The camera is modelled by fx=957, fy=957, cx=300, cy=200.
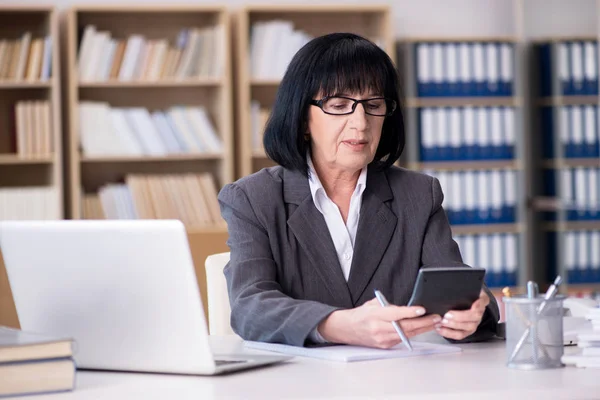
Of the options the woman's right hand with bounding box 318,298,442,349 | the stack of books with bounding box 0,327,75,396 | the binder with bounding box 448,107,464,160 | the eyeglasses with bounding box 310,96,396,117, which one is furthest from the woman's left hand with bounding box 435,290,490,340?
the binder with bounding box 448,107,464,160

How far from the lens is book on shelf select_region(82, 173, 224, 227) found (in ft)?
16.0

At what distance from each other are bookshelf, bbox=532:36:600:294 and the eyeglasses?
355 cm

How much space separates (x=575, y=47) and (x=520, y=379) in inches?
167

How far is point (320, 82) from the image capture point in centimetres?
190

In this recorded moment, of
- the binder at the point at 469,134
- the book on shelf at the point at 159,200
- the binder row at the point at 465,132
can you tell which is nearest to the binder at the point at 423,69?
the binder row at the point at 465,132

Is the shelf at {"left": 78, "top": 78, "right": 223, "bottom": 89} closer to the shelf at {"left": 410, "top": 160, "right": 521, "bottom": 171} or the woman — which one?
the shelf at {"left": 410, "top": 160, "right": 521, "bottom": 171}

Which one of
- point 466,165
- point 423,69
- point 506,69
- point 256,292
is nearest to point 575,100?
point 506,69

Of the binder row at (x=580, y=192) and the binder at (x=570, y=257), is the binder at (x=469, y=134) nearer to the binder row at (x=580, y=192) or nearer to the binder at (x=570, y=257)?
the binder row at (x=580, y=192)

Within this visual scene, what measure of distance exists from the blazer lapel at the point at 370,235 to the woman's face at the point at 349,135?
73mm

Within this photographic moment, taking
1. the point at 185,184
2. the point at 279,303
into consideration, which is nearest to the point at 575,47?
the point at 185,184

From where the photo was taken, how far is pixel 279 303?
1.65m

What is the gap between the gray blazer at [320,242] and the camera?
6.01 feet

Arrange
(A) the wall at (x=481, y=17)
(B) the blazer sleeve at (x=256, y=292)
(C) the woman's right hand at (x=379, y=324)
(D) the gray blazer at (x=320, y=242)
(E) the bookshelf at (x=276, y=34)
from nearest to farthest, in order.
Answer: (C) the woman's right hand at (x=379, y=324)
(B) the blazer sleeve at (x=256, y=292)
(D) the gray blazer at (x=320, y=242)
(E) the bookshelf at (x=276, y=34)
(A) the wall at (x=481, y=17)

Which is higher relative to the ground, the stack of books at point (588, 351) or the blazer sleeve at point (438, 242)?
the blazer sleeve at point (438, 242)
